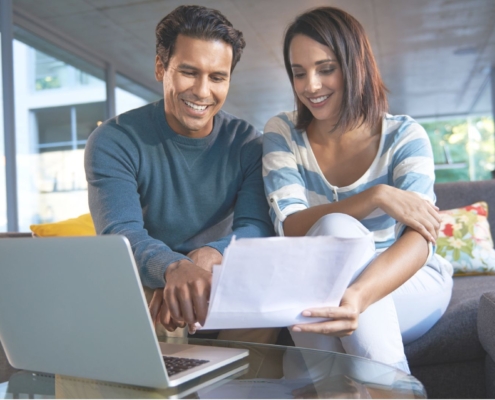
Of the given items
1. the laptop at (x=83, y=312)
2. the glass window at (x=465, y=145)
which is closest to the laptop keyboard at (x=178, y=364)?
the laptop at (x=83, y=312)

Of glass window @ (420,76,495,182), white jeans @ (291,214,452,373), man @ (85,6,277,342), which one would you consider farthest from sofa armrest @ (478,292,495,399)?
glass window @ (420,76,495,182)

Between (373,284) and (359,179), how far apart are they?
18.8 inches

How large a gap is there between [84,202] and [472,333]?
13.9 ft

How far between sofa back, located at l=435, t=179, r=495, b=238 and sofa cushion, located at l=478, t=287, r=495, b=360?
1.00 metres

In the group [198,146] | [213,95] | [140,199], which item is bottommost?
[140,199]

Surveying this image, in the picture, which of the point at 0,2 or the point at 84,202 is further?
the point at 84,202

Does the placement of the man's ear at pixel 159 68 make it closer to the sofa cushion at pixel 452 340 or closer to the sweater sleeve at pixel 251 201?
the sweater sleeve at pixel 251 201

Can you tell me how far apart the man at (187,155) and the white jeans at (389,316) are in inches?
11.8

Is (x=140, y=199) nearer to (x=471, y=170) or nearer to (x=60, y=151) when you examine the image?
(x=60, y=151)

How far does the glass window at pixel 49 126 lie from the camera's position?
175 inches

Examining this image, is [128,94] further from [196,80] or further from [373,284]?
[373,284]

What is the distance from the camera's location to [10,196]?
4215mm

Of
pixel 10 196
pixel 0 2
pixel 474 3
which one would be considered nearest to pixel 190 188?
pixel 10 196

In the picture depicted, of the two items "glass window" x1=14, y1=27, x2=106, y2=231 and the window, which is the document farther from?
the window
